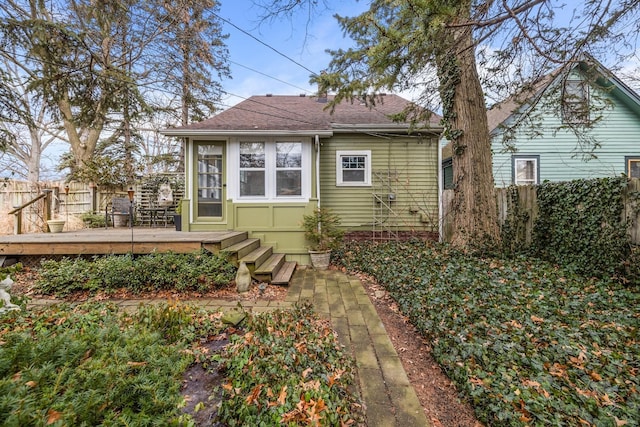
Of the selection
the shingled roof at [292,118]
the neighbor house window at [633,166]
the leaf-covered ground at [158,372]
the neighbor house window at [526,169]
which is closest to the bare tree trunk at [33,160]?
the shingled roof at [292,118]

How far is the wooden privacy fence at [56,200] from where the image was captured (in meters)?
7.93

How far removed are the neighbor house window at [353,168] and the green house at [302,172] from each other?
27 millimetres

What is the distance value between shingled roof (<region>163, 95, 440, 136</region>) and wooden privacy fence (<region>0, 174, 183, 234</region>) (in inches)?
147

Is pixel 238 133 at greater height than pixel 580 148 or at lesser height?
lesser

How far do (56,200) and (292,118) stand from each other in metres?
8.18

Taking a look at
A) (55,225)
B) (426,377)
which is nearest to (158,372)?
(426,377)

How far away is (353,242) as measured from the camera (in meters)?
6.70

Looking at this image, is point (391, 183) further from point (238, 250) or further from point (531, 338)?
point (531, 338)

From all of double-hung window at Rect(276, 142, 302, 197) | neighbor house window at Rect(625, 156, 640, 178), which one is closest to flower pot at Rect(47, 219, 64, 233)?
double-hung window at Rect(276, 142, 302, 197)

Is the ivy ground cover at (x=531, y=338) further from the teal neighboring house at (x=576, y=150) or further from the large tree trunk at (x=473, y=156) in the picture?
the teal neighboring house at (x=576, y=150)

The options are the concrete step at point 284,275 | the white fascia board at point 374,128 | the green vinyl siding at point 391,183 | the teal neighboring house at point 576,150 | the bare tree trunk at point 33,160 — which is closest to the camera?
the concrete step at point 284,275

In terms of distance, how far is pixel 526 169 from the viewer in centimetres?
888

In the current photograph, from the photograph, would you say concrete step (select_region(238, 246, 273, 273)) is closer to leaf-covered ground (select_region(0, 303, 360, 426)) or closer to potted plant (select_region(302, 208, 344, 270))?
potted plant (select_region(302, 208, 344, 270))

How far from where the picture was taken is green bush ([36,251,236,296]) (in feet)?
11.7
